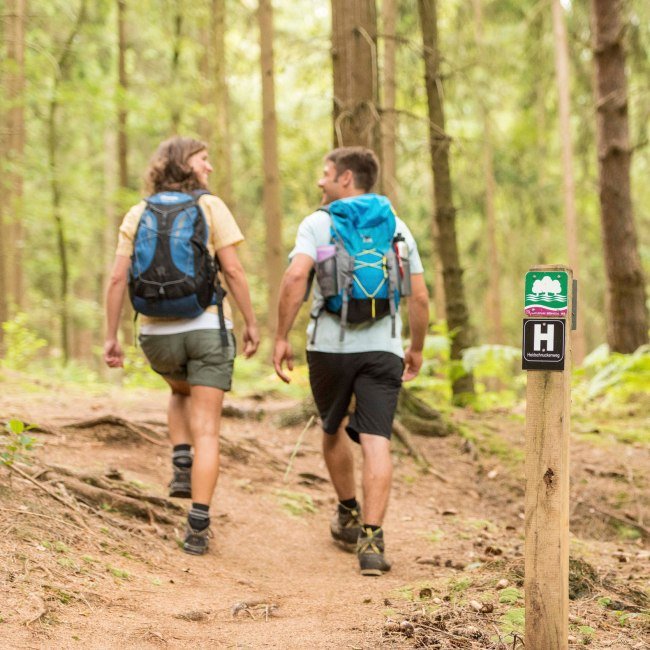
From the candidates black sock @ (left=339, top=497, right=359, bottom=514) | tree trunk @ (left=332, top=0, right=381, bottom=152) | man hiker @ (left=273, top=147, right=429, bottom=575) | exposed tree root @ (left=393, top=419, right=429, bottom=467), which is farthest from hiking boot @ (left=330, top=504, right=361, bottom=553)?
tree trunk @ (left=332, top=0, right=381, bottom=152)

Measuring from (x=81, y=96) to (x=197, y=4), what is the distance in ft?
13.1

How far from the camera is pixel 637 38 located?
13.6m

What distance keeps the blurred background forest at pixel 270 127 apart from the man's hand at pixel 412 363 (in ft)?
14.9

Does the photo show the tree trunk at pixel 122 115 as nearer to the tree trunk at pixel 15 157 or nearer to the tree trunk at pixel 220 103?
the tree trunk at pixel 15 157

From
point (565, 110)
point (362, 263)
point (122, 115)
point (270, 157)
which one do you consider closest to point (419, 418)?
point (362, 263)

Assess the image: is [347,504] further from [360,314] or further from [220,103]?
[220,103]

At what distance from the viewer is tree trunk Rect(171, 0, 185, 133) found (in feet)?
58.1

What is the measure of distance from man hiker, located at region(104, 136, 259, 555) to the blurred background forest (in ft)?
17.2

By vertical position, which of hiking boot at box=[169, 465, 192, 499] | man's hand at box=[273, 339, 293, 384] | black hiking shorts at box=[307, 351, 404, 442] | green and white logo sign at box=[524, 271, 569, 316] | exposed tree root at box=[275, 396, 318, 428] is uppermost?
green and white logo sign at box=[524, 271, 569, 316]

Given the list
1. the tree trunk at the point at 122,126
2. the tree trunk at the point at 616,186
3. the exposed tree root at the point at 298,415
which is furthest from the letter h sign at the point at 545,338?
the tree trunk at the point at 122,126

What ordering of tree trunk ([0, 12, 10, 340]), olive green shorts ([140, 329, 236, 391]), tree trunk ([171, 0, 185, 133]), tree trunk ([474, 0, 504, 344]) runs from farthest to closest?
tree trunk ([474, 0, 504, 344]) → tree trunk ([171, 0, 185, 133]) → tree trunk ([0, 12, 10, 340]) → olive green shorts ([140, 329, 236, 391])

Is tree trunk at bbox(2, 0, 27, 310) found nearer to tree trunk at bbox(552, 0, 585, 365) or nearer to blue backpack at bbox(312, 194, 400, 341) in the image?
blue backpack at bbox(312, 194, 400, 341)

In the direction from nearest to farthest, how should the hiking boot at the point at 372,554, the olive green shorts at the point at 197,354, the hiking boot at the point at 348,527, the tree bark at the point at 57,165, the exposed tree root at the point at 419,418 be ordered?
the hiking boot at the point at 372,554 < the olive green shorts at the point at 197,354 < the hiking boot at the point at 348,527 < the exposed tree root at the point at 419,418 < the tree bark at the point at 57,165

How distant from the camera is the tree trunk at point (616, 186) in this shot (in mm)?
10305
